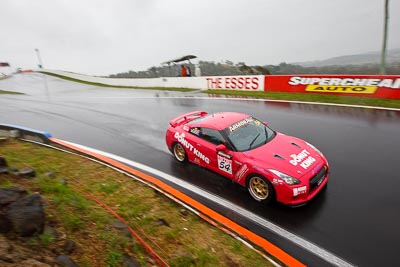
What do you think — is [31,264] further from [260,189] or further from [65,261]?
[260,189]

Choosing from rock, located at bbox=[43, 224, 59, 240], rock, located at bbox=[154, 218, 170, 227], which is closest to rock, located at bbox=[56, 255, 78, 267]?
rock, located at bbox=[43, 224, 59, 240]

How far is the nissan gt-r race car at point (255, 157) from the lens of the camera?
4.93 m

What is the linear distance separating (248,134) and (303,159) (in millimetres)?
1303

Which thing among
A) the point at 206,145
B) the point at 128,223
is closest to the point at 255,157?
the point at 206,145

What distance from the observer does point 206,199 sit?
18.1 feet

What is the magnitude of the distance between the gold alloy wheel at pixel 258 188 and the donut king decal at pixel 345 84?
9613mm

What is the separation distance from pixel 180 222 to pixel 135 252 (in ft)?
3.58

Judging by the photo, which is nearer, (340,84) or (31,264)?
(31,264)

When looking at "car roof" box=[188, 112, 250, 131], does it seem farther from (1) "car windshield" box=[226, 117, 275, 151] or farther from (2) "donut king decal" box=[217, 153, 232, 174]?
(2) "donut king decal" box=[217, 153, 232, 174]

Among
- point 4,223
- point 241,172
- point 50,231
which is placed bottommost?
point 241,172

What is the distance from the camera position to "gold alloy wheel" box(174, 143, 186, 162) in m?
7.05

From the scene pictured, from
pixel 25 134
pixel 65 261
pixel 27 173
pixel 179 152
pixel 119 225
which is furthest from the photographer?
pixel 25 134

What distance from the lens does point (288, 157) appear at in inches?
210

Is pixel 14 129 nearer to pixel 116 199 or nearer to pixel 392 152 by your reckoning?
pixel 116 199
